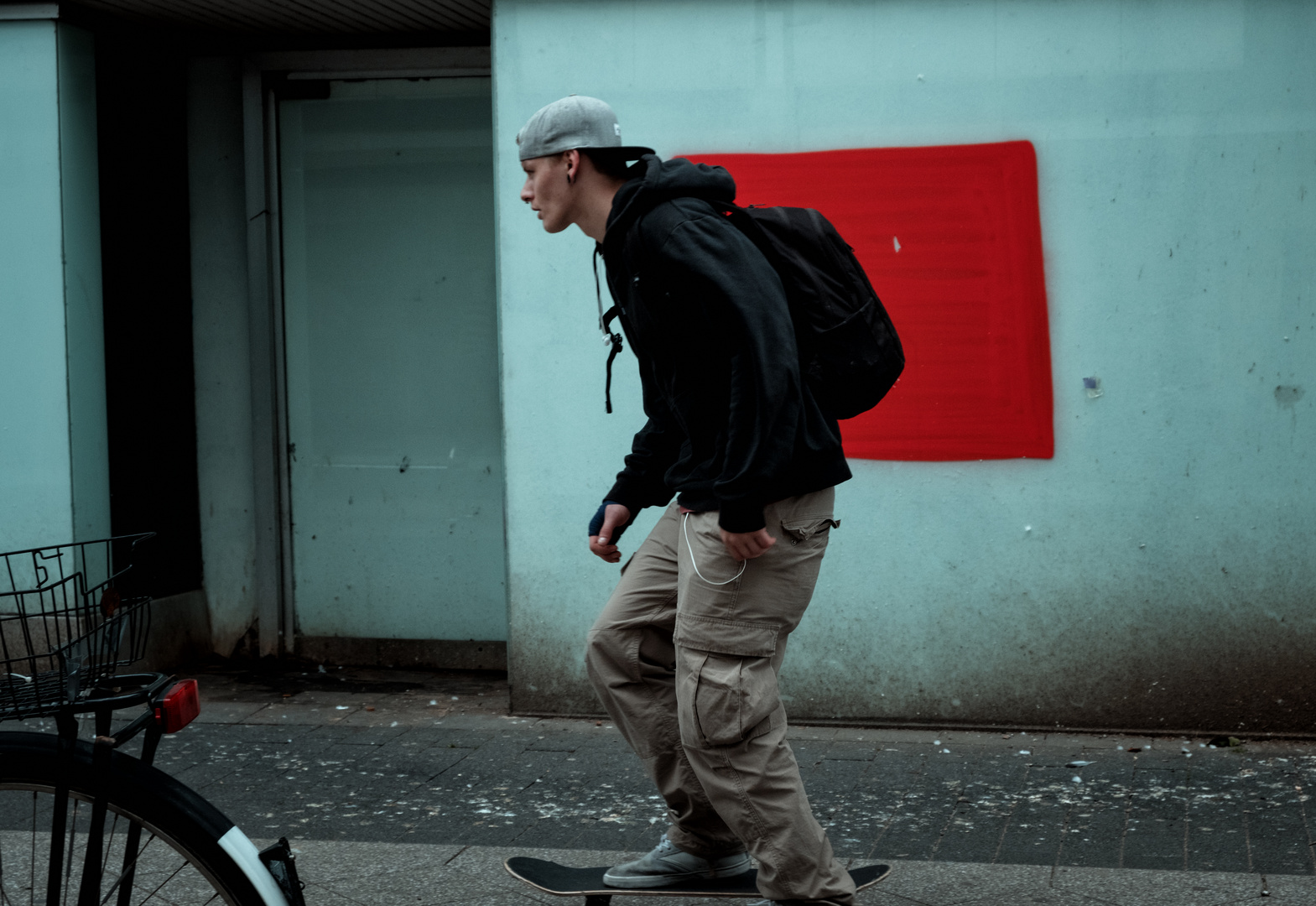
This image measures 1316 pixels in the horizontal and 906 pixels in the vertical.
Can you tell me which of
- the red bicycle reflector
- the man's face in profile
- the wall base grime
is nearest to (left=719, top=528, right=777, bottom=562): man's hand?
the man's face in profile

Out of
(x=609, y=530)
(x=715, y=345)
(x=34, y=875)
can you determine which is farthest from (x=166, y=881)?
(x=715, y=345)

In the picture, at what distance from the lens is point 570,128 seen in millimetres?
2965

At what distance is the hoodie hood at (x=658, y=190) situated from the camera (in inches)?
112

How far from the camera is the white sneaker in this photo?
3270mm

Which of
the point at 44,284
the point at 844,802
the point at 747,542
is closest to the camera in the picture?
the point at 747,542

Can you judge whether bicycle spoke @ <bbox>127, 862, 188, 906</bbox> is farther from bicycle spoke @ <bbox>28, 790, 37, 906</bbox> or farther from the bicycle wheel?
bicycle spoke @ <bbox>28, 790, 37, 906</bbox>

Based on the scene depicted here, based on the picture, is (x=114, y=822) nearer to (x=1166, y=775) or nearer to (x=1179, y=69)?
(x=1166, y=775)

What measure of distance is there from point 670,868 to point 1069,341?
8.70 feet

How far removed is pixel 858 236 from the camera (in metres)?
5.15

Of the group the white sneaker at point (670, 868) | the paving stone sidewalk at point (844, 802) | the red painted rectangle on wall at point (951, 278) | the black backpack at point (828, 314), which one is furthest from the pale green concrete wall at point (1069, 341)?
the black backpack at point (828, 314)

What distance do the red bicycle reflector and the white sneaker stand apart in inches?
47.6

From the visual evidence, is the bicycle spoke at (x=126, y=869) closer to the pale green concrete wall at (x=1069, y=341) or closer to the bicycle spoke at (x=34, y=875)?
the bicycle spoke at (x=34, y=875)

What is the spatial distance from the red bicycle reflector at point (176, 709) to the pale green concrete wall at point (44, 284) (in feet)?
12.3

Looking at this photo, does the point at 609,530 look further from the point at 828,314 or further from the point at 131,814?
the point at 131,814
